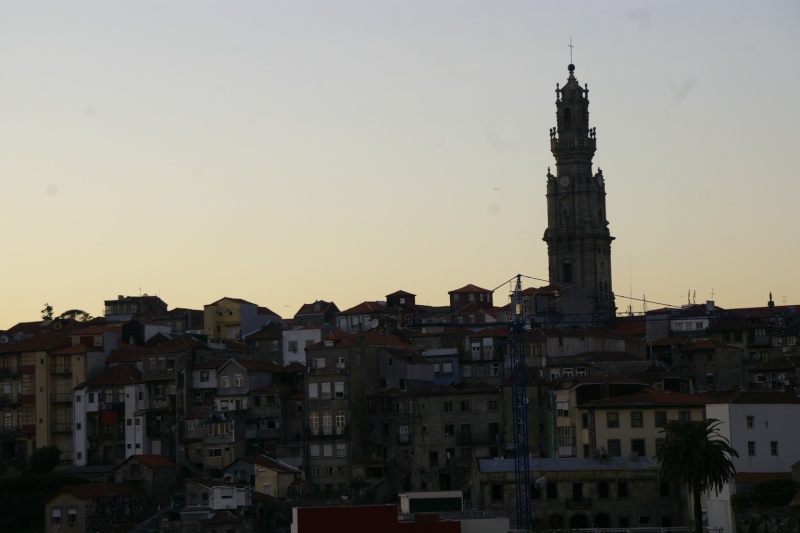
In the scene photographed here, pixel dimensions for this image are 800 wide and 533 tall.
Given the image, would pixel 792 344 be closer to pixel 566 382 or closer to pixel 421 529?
pixel 566 382

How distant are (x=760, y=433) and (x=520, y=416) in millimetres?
19000

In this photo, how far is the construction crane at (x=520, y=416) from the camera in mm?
107438

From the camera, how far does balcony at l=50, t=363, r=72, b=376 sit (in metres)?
134

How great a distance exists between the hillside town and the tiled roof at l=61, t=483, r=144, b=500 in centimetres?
20

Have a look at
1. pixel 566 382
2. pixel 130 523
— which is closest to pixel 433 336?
pixel 566 382

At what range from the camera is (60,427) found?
132500 millimetres

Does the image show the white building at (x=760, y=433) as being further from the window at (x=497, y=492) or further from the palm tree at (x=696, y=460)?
the window at (x=497, y=492)

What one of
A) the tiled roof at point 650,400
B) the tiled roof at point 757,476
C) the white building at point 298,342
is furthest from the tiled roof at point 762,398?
the white building at point 298,342

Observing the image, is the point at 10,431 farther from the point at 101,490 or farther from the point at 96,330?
the point at 101,490

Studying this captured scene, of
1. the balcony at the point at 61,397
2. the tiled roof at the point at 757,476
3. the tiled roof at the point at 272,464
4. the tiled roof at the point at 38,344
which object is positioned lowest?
the tiled roof at the point at 757,476

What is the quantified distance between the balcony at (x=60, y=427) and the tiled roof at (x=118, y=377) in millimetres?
3234

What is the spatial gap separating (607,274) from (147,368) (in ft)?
219

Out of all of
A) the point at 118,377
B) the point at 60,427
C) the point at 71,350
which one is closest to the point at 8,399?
the point at 60,427

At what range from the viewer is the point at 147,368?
130750 millimetres
